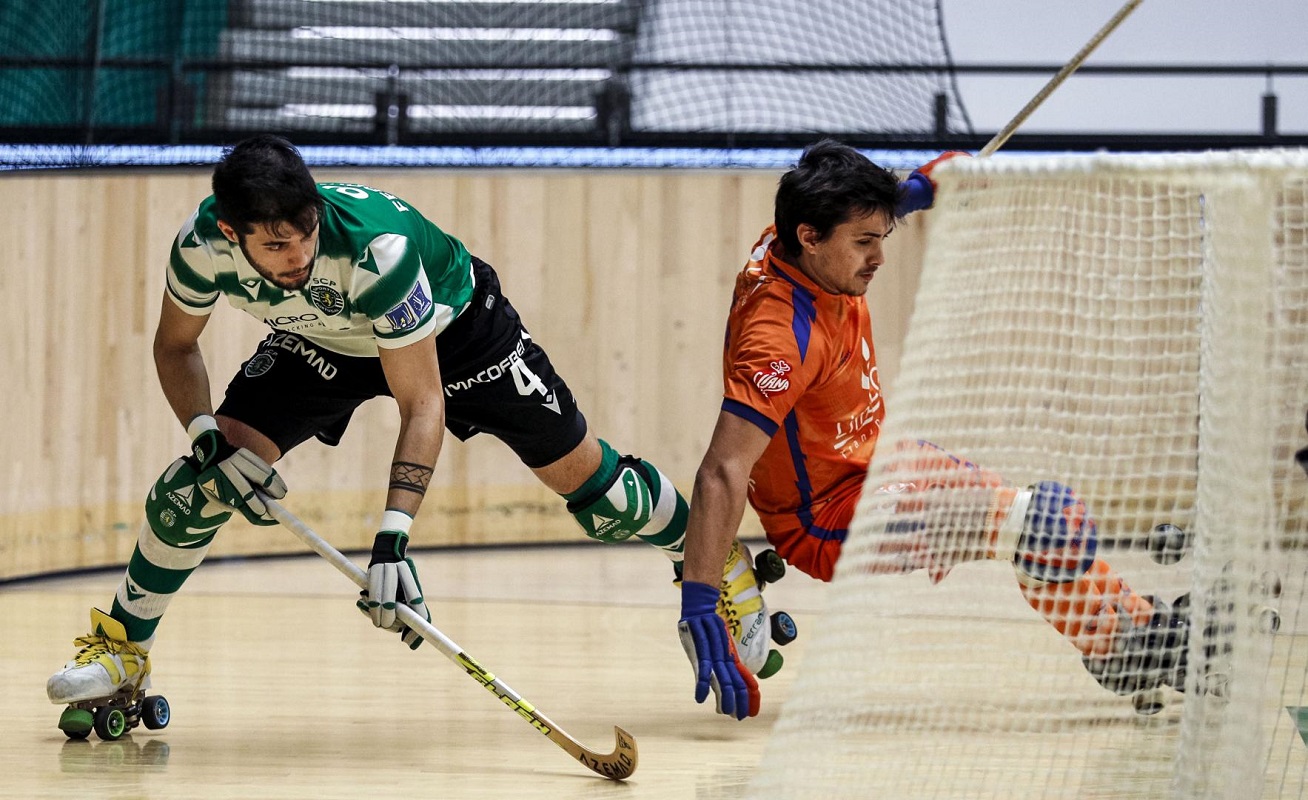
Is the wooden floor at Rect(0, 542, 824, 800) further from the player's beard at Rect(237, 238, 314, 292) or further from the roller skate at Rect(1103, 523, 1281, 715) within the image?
the player's beard at Rect(237, 238, 314, 292)

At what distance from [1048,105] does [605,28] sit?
1.98 m

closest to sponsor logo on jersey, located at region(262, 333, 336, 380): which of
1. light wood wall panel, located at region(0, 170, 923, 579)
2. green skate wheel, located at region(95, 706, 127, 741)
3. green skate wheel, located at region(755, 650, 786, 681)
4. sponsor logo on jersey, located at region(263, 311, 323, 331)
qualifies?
sponsor logo on jersey, located at region(263, 311, 323, 331)

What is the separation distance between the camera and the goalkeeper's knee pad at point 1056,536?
8.15 feet

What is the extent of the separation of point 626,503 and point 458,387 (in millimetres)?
413

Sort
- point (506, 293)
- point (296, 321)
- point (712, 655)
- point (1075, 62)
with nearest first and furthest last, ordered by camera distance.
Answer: point (712, 655) → point (1075, 62) → point (296, 321) → point (506, 293)

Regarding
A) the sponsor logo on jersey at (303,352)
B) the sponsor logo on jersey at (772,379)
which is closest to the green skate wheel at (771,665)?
the sponsor logo on jersey at (772,379)

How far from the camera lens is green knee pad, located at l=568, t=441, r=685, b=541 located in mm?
2994

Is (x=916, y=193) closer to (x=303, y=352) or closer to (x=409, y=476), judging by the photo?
(x=409, y=476)

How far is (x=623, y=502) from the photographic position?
299 cm

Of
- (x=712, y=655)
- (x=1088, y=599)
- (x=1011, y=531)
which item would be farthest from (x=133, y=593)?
(x=1088, y=599)

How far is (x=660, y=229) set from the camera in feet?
19.3

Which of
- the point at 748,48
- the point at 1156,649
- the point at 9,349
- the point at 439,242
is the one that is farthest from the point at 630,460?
the point at 748,48

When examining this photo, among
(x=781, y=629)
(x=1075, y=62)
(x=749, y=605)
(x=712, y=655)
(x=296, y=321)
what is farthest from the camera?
(x=781, y=629)

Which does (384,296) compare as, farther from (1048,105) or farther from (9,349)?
(1048,105)
